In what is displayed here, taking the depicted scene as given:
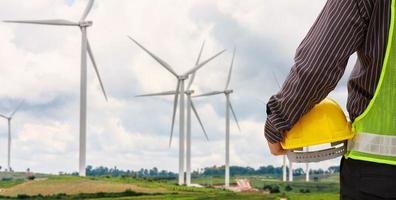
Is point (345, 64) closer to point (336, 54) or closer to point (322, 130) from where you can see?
point (336, 54)

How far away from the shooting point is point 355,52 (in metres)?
2.27

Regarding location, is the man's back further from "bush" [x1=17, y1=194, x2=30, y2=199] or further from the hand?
"bush" [x1=17, y1=194, x2=30, y2=199]

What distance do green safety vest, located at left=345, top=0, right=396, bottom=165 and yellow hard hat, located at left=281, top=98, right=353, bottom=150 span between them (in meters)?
0.07

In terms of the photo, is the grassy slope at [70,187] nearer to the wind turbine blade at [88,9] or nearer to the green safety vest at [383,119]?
the wind turbine blade at [88,9]

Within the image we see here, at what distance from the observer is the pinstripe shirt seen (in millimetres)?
2211

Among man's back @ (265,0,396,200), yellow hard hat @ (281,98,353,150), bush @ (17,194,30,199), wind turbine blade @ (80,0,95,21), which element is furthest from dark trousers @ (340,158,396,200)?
wind turbine blade @ (80,0,95,21)

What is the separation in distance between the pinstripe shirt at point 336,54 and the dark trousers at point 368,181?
0.18 m

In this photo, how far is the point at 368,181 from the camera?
7.18 feet

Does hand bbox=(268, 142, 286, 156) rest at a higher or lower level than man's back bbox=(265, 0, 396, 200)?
lower

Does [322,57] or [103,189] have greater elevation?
[322,57]

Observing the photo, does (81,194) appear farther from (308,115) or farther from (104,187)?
(308,115)

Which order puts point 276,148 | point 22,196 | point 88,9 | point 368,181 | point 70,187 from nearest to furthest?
point 368,181 < point 276,148 < point 22,196 < point 70,187 < point 88,9

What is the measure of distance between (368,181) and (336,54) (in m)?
0.41

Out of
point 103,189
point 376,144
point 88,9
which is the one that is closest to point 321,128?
point 376,144
